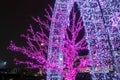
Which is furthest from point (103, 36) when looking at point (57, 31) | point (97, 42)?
point (57, 31)

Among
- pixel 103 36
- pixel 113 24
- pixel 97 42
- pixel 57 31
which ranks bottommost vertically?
pixel 97 42

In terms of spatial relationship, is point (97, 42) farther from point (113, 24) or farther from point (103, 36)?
point (113, 24)

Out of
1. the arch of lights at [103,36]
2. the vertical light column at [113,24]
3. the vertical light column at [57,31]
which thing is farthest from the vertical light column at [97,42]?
the vertical light column at [57,31]

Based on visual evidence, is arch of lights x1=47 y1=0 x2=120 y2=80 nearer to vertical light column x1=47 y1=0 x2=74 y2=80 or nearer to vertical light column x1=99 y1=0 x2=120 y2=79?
vertical light column x1=99 y1=0 x2=120 y2=79

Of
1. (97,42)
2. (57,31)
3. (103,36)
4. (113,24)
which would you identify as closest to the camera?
(113,24)

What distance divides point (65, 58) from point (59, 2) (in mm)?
3215

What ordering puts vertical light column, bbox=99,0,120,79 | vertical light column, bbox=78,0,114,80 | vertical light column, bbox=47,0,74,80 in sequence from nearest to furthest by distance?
vertical light column, bbox=99,0,120,79, vertical light column, bbox=78,0,114,80, vertical light column, bbox=47,0,74,80

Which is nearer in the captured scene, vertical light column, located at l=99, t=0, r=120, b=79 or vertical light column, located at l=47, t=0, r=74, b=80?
vertical light column, located at l=99, t=0, r=120, b=79

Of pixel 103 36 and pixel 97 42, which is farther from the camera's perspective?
pixel 97 42

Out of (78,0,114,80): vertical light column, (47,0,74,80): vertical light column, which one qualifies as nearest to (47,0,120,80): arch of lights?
(78,0,114,80): vertical light column

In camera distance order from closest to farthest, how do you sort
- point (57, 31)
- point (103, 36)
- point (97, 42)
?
point (103, 36) → point (97, 42) → point (57, 31)

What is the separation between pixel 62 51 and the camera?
14.1 metres

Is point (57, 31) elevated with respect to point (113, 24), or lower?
elevated

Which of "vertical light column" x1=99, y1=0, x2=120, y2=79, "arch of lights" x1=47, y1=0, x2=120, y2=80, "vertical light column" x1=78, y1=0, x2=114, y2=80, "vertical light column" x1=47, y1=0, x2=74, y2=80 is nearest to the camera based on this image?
"vertical light column" x1=99, y1=0, x2=120, y2=79
